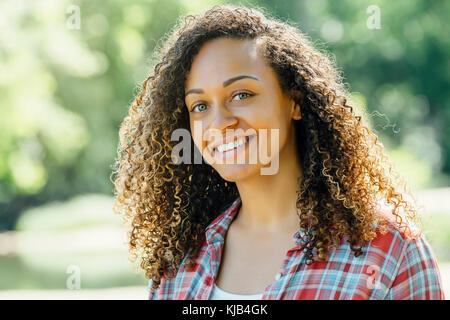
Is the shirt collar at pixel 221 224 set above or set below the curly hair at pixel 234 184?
below

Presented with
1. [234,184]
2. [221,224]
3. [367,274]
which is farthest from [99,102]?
[367,274]

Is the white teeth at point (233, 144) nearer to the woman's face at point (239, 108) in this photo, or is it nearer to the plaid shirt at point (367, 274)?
the woman's face at point (239, 108)

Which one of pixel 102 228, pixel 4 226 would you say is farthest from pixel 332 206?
pixel 4 226

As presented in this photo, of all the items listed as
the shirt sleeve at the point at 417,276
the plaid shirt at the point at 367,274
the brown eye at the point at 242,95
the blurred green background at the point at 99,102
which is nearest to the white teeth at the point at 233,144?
the brown eye at the point at 242,95

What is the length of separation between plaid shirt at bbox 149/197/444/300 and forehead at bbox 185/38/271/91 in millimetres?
652

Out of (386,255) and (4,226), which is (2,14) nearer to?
(4,226)

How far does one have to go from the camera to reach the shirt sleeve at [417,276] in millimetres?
1964

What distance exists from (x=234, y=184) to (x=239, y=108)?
54 cm

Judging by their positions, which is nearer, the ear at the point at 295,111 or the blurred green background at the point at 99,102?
the ear at the point at 295,111

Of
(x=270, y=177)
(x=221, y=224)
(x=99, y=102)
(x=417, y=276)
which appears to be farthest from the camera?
(x=99, y=102)

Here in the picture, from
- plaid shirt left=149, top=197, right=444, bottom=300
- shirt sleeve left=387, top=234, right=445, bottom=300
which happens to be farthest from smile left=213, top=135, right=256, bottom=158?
shirt sleeve left=387, top=234, right=445, bottom=300

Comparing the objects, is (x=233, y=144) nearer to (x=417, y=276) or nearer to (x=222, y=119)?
(x=222, y=119)

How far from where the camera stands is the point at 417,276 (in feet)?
6.49

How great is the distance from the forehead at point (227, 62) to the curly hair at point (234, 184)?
0.04m
